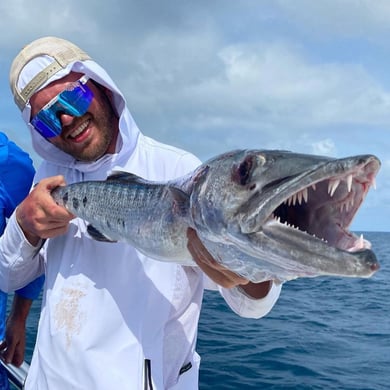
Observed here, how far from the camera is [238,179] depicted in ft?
6.29

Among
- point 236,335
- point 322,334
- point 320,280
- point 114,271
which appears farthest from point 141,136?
point 320,280

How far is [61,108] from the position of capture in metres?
2.79

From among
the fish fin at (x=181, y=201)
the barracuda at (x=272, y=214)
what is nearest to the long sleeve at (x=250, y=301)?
the barracuda at (x=272, y=214)

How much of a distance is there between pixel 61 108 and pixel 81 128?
0.57 ft

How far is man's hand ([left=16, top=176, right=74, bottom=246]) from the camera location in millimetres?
2629

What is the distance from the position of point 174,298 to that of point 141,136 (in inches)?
43.3

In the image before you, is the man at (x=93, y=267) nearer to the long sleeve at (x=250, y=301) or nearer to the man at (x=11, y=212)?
the long sleeve at (x=250, y=301)

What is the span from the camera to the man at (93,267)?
7.90 feet

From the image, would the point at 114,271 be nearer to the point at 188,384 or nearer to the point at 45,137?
the point at 188,384

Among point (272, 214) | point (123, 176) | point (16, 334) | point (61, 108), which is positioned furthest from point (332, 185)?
point (16, 334)

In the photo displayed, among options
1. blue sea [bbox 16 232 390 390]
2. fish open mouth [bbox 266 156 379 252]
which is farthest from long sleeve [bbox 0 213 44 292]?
blue sea [bbox 16 232 390 390]

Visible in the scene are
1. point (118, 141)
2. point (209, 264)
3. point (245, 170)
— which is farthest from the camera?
point (118, 141)

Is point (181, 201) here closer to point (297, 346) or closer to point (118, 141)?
point (118, 141)

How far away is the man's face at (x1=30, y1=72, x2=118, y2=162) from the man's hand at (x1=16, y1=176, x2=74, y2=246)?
0.26m
